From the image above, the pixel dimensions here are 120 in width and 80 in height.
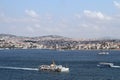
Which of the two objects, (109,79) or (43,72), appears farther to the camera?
(43,72)

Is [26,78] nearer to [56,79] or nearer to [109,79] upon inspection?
[56,79]

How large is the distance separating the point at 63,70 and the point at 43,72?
4.43 m

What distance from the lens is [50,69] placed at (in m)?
107

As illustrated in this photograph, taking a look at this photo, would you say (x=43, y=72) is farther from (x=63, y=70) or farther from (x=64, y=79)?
(x=64, y=79)

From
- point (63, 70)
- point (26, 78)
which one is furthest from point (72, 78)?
point (63, 70)

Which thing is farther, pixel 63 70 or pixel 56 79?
pixel 63 70

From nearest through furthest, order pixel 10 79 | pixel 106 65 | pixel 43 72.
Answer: pixel 10 79 < pixel 43 72 < pixel 106 65

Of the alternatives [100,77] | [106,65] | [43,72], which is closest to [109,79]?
[100,77]

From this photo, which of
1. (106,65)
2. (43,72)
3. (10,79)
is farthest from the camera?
(106,65)

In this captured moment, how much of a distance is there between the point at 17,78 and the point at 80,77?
12.0 metres

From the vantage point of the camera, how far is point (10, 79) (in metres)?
84.9

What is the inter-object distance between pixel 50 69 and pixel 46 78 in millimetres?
19446

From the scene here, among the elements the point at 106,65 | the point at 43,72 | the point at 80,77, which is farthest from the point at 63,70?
the point at 106,65

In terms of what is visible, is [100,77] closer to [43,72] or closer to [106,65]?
[43,72]
